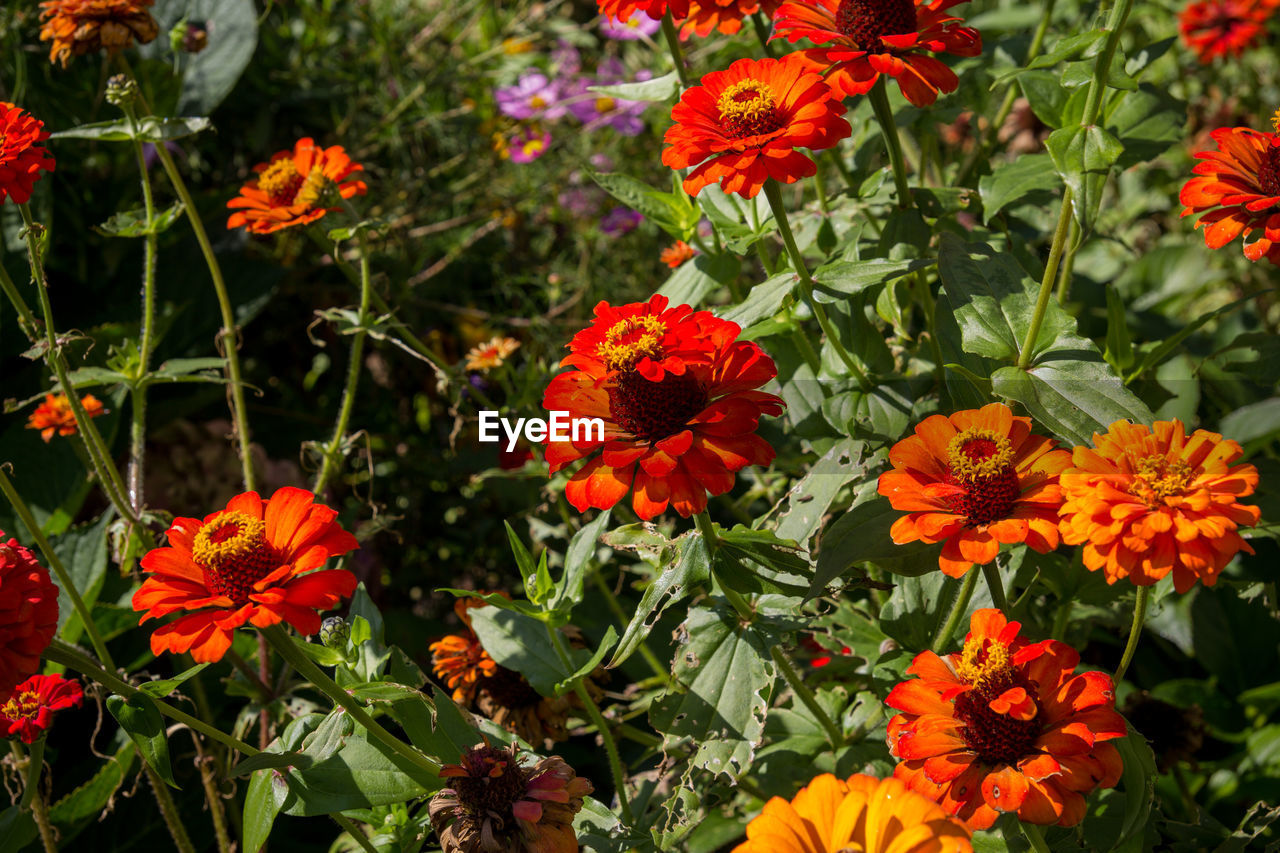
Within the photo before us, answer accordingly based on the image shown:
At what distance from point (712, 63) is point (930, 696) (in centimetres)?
175

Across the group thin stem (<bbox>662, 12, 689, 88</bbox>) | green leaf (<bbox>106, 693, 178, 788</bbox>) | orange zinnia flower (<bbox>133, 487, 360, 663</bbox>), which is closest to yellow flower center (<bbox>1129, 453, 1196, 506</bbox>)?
orange zinnia flower (<bbox>133, 487, 360, 663</bbox>)

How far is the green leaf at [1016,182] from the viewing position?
113 cm

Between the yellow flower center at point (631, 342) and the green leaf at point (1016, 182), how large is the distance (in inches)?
18.2

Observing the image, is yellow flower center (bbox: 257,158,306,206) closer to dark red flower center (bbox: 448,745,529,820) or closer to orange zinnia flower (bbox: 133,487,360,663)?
orange zinnia flower (bbox: 133,487,360,663)

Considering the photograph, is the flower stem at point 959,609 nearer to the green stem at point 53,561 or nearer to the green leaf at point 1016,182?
the green leaf at point 1016,182

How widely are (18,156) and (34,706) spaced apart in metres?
0.52

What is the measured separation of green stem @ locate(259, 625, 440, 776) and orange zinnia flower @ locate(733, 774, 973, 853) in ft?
1.25

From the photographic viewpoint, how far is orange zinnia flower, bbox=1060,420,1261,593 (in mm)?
737

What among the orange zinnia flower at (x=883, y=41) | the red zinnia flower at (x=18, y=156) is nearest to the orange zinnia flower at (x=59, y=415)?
the red zinnia flower at (x=18, y=156)

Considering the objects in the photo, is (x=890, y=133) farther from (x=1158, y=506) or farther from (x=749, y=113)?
(x=1158, y=506)

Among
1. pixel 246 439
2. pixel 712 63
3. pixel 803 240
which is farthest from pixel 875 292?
pixel 712 63

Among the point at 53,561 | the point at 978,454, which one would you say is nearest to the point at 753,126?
the point at 978,454

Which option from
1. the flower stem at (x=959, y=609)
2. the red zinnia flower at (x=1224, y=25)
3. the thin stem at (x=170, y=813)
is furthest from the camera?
the red zinnia flower at (x=1224, y=25)

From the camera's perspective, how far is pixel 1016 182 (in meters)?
1.15
